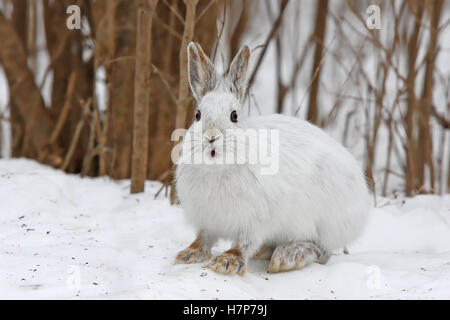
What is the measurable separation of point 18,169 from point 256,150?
2.86 metres

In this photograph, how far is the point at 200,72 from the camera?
2.92 m

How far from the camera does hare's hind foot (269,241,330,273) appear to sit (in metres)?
2.96

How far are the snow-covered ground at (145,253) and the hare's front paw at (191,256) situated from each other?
0.07 m

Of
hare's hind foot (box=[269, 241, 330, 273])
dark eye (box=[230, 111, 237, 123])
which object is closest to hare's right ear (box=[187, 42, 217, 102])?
dark eye (box=[230, 111, 237, 123])

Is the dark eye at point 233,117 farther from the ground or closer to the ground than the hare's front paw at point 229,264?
farther from the ground

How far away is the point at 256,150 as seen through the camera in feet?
9.27

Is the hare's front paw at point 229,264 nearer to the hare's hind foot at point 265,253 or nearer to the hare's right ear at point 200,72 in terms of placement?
the hare's hind foot at point 265,253

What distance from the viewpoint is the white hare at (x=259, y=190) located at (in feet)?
9.15

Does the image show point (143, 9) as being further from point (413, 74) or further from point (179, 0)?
point (413, 74)

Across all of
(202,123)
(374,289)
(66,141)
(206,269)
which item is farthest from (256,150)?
(66,141)

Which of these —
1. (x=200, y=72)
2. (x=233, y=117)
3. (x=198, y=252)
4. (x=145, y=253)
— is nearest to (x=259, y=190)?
(x=233, y=117)

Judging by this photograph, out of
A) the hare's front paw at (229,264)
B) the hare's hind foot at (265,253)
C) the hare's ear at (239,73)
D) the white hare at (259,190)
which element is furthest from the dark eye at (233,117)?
the hare's hind foot at (265,253)

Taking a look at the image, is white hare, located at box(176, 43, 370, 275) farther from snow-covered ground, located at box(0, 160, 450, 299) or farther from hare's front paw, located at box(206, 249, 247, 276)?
snow-covered ground, located at box(0, 160, 450, 299)
